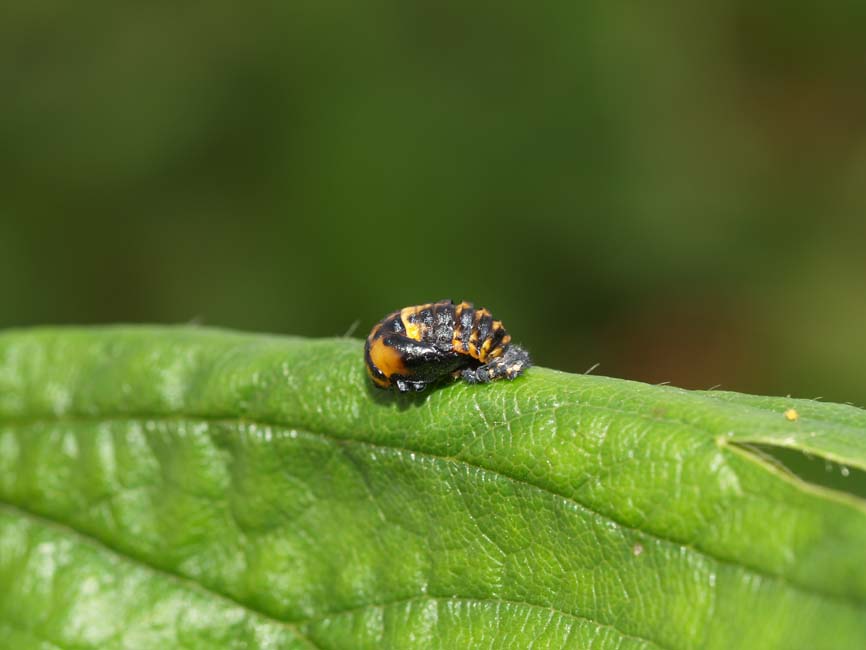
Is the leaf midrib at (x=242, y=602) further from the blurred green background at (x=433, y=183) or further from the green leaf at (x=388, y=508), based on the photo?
the blurred green background at (x=433, y=183)

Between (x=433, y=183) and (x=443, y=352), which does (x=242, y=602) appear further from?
(x=433, y=183)

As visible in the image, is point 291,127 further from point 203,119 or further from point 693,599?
point 693,599

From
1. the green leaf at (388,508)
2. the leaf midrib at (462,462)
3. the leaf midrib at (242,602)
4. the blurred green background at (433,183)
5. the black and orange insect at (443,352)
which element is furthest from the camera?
the blurred green background at (433,183)

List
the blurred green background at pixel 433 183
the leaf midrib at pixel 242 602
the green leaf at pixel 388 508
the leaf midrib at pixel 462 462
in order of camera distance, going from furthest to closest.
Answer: the blurred green background at pixel 433 183 < the leaf midrib at pixel 242 602 < the green leaf at pixel 388 508 < the leaf midrib at pixel 462 462

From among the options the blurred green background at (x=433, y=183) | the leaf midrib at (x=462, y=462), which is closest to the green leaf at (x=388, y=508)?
the leaf midrib at (x=462, y=462)

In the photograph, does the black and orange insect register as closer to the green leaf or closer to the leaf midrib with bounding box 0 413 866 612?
the green leaf

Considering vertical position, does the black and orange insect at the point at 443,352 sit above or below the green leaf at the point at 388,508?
above

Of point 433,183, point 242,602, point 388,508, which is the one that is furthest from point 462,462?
point 433,183

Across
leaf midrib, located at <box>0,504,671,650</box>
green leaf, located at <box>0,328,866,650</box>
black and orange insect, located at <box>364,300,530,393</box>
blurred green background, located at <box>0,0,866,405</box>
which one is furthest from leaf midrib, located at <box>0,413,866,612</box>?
blurred green background, located at <box>0,0,866,405</box>

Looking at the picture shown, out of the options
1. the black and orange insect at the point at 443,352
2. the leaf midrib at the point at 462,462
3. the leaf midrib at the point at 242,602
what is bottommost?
the leaf midrib at the point at 242,602
